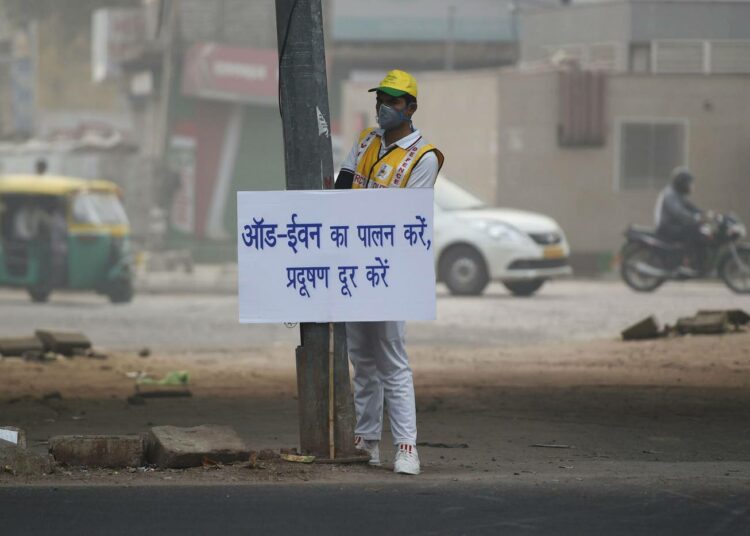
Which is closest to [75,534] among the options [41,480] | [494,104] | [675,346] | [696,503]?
[41,480]

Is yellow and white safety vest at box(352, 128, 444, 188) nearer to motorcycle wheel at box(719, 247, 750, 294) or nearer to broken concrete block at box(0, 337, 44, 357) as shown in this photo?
broken concrete block at box(0, 337, 44, 357)

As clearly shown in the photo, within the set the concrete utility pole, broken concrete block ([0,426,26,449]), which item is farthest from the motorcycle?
broken concrete block ([0,426,26,449])

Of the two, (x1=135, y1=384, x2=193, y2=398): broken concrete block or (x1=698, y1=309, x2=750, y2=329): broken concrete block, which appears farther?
(x1=698, y1=309, x2=750, y2=329): broken concrete block

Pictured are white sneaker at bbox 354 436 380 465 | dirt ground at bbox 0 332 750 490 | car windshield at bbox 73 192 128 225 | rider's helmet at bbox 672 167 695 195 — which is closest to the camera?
dirt ground at bbox 0 332 750 490

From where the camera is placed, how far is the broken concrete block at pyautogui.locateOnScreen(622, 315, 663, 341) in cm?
1557

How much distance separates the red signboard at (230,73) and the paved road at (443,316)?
5273mm

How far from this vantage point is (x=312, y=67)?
778 cm

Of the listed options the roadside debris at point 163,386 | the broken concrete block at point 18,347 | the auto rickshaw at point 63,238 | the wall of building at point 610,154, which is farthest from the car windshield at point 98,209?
the roadside debris at point 163,386

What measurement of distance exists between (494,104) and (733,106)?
354 centimetres

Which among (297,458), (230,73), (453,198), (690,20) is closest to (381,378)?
(297,458)

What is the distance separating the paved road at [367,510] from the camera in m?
6.38

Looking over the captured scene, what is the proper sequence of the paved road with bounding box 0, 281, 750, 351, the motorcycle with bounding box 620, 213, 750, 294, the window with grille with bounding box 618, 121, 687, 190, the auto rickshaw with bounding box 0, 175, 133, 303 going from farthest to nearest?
the window with grille with bounding box 618, 121, 687, 190 < the auto rickshaw with bounding box 0, 175, 133, 303 < the motorcycle with bounding box 620, 213, 750, 294 < the paved road with bounding box 0, 281, 750, 351

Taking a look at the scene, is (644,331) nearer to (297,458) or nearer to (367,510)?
(297,458)

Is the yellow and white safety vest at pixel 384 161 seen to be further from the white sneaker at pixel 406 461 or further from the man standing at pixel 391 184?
the white sneaker at pixel 406 461
